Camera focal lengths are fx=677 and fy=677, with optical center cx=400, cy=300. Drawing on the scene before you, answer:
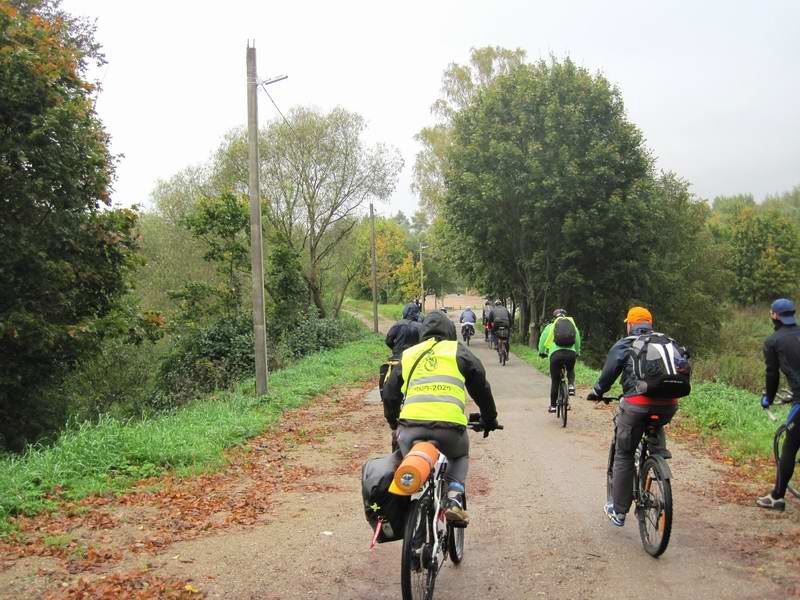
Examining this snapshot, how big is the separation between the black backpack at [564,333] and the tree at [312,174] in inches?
898

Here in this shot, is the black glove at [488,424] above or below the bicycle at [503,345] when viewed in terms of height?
above

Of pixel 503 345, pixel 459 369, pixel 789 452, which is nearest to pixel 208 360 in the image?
pixel 503 345

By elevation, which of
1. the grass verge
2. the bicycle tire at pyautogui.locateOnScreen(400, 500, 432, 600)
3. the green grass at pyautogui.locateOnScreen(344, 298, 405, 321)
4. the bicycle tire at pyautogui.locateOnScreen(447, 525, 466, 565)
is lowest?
the green grass at pyautogui.locateOnScreen(344, 298, 405, 321)

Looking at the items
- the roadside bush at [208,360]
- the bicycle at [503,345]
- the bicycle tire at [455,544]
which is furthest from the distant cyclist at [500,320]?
the bicycle tire at [455,544]

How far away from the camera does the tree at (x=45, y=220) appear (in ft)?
40.8

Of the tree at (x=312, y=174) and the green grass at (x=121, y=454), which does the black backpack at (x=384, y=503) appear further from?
the tree at (x=312, y=174)

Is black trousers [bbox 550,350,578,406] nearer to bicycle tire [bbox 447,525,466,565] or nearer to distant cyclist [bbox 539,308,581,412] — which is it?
distant cyclist [bbox 539,308,581,412]

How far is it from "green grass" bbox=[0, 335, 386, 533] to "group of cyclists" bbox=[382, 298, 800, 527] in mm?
3580

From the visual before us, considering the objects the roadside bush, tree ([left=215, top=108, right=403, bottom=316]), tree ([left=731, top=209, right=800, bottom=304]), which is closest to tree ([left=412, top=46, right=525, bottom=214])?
tree ([left=215, top=108, right=403, bottom=316])

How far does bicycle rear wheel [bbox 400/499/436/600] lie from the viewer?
369 centimetres

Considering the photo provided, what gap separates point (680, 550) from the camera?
16.5 feet

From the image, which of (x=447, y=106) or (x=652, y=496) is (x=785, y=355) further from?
(x=447, y=106)

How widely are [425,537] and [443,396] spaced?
2.74 feet

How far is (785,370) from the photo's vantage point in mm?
5754
